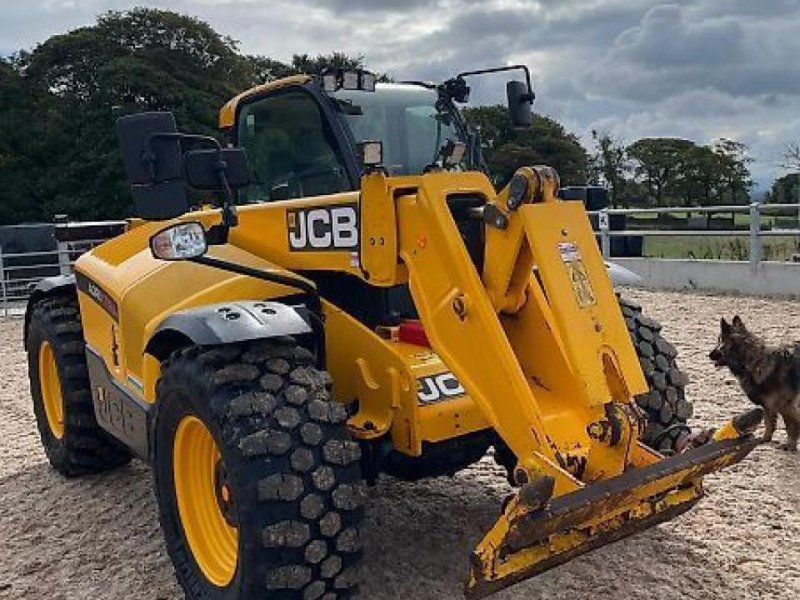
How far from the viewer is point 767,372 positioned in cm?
543

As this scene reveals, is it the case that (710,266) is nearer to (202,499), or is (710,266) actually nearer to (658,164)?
(202,499)

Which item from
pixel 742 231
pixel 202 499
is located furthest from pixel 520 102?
pixel 742 231

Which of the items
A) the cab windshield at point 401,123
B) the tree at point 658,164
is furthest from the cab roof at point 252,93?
the tree at point 658,164

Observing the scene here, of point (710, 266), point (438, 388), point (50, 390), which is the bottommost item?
point (710, 266)

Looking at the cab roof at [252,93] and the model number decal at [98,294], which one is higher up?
the cab roof at [252,93]

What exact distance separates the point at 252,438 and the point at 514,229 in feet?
3.62

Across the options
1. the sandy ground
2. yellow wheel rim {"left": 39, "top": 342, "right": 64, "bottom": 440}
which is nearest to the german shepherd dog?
the sandy ground

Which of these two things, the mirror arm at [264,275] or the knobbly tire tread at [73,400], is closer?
the mirror arm at [264,275]

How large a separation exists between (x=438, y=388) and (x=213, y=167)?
3.79ft

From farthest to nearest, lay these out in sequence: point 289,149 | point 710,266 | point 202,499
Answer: point 710,266 → point 289,149 → point 202,499

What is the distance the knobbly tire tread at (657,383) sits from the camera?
165 inches

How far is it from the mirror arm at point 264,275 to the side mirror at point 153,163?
0.40m

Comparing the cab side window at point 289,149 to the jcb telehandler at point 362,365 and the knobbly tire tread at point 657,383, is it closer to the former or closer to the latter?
the jcb telehandler at point 362,365

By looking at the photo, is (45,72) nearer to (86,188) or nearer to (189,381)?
(86,188)
